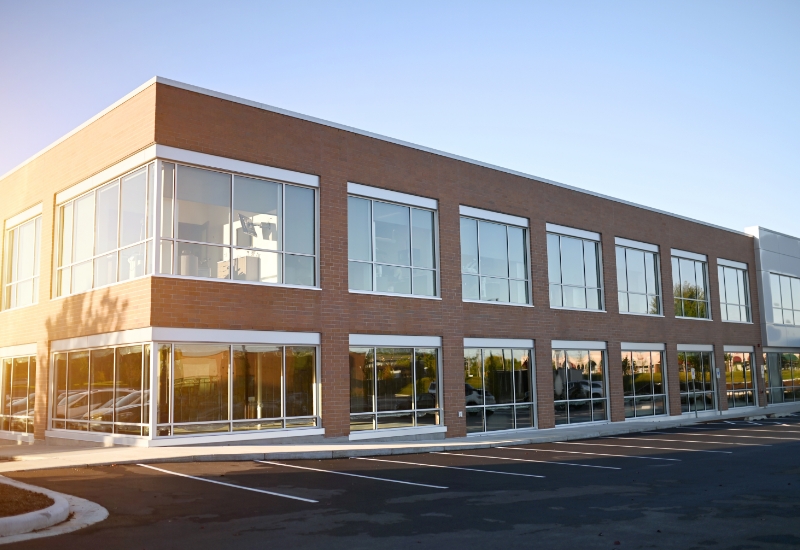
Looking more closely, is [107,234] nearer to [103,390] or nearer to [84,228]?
[84,228]

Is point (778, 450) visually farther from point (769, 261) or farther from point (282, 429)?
point (769, 261)

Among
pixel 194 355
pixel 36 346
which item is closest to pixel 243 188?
pixel 194 355

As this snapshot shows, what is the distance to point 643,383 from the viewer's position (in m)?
31.8

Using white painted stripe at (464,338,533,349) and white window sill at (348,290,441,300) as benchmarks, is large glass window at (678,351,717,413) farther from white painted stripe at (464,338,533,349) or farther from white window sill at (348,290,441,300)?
white window sill at (348,290,441,300)

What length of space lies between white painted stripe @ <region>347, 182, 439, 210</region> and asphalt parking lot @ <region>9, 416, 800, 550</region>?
26.0 feet

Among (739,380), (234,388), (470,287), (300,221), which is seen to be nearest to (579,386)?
(470,287)

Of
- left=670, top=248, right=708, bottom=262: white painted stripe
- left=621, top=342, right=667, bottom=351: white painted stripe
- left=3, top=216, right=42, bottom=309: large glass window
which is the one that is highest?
left=670, top=248, right=708, bottom=262: white painted stripe

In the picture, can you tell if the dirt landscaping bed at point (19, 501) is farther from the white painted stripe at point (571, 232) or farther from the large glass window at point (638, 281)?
the large glass window at point (638, 281)

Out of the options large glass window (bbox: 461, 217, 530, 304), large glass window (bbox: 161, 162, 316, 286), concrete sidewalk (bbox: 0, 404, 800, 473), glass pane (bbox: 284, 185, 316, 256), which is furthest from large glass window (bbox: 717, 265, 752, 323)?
large glass window (bbox: 161, 162, 316, 286)

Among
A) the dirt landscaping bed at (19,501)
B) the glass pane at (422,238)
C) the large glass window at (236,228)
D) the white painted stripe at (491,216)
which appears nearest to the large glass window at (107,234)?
the large glass window at (236,228)

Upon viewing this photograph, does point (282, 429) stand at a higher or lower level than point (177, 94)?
lower

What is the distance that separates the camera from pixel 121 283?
63.4 feet

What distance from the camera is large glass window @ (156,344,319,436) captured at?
18297mm

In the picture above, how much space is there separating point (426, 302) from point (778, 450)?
10376 mm
